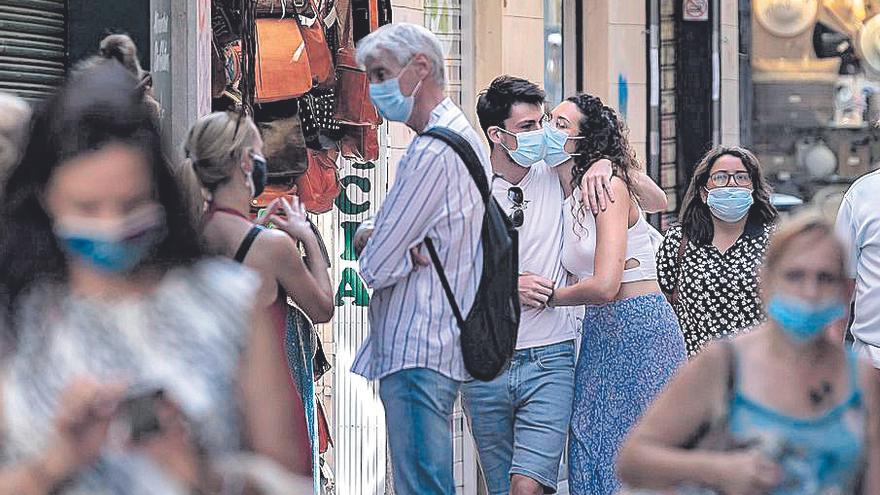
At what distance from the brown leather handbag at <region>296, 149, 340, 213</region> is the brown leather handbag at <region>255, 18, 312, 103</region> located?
0.53 metres

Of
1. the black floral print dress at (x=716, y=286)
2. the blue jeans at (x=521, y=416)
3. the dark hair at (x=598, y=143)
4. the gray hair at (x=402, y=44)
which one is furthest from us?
the black floral print dress at (x=716, y=286)

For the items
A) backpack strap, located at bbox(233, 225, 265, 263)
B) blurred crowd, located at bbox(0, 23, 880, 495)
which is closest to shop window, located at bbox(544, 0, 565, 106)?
blurred crowd, located at bbox(0, 23, 880, 495)

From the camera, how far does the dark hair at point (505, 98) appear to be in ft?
22.7

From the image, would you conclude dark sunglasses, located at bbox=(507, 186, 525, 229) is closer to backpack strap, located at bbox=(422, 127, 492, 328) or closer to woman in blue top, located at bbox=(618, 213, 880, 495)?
backpack strap, located at bbox=(422, 127, 492, 328)

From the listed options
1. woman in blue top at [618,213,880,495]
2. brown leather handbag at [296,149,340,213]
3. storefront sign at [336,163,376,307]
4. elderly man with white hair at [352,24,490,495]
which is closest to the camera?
woman in blue top at [618,213,880,495]

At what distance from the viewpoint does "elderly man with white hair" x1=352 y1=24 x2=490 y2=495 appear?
5270 millimetres

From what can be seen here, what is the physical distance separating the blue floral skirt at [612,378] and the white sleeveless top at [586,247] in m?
0.11

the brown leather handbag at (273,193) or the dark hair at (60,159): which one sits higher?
the dark hair at (60,159)

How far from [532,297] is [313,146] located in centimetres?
145

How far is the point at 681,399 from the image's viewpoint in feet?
11.6

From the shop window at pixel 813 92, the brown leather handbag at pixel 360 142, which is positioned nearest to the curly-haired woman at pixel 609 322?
the brown leather handbag at pixel 360 142

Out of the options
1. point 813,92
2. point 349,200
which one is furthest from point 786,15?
point 349,200

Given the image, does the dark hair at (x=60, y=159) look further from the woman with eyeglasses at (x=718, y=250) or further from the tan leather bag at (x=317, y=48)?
the woman with eyeglasses at (x=718, y=250)

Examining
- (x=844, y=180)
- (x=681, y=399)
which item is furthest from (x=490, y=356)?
(x=844, y=180)
